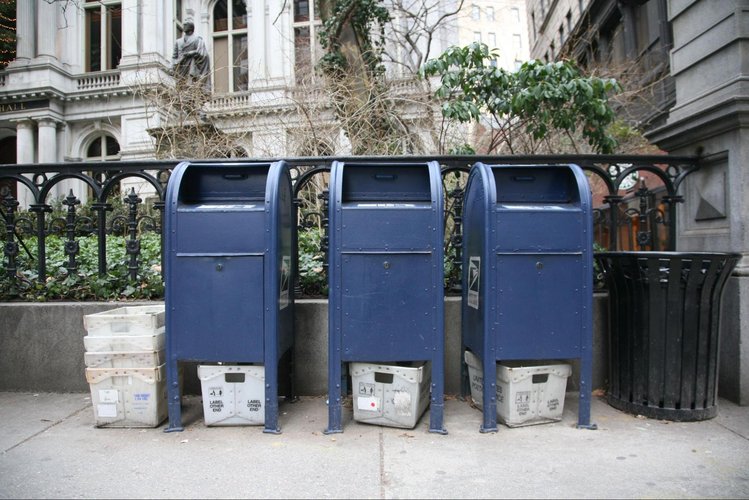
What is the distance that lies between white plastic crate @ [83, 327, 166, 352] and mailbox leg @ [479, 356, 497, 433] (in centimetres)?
238

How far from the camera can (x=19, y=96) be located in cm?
2366

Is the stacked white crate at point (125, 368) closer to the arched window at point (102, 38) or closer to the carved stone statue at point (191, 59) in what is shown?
the carved stone statue at point (191, 59)

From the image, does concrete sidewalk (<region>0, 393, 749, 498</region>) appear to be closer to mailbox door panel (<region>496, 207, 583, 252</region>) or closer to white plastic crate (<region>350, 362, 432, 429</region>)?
white plastic crate (<region>350, 362, 432, 429</region>)

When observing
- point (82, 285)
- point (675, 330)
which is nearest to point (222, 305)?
point (82, 285)

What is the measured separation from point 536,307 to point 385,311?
3.50 feet

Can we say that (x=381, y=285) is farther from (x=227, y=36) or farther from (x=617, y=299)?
(x=227, y=36)

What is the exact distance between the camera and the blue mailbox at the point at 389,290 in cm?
350

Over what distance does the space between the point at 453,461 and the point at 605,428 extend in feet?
4.22

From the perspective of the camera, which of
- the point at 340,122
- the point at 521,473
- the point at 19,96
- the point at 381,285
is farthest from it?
the point at 19,96

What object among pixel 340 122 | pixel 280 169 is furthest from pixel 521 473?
pixel 340 122

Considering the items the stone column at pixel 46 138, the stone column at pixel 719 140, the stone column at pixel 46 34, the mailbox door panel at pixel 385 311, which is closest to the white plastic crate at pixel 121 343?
the mailbox door panel at pixel 385 311

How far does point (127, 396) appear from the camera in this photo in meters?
3.68

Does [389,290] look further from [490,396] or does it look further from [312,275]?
[312,275]

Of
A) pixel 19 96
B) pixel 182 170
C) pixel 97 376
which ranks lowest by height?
pixel 97 376
